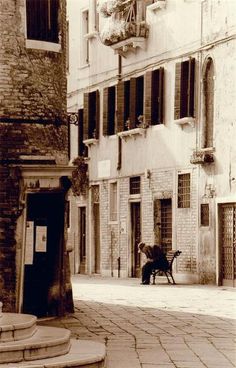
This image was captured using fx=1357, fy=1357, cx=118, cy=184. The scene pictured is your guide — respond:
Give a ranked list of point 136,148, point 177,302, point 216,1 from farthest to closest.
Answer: point 136,148 < point 216,1 < point 177,302

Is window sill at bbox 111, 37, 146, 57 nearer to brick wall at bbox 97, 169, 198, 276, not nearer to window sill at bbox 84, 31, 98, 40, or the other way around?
window sill at bbox 84, 31, 98, 40

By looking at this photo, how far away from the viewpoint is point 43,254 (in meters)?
20.3

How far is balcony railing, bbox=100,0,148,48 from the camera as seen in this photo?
34594 mm

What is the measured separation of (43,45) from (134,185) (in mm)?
15140

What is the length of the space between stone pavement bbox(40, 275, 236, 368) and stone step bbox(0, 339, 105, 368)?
222mm

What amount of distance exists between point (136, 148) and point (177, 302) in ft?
38.0

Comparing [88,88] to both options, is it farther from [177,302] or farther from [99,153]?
[177,302]

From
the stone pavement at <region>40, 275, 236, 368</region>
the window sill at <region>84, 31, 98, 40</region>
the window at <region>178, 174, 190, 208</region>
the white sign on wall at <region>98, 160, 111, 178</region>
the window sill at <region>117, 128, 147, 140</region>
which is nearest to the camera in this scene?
the stone pavement at <region>40, 275, 236, 368</region>

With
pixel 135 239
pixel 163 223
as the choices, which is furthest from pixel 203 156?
pixel 135 239

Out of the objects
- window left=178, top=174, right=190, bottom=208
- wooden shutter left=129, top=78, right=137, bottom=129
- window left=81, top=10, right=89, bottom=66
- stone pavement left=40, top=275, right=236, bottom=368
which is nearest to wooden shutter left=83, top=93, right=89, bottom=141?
window left=81, top=10, right=89, bottom=66

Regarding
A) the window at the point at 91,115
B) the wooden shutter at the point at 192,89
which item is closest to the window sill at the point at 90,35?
the window at the point at 91,115

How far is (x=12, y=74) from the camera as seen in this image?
2003 cm

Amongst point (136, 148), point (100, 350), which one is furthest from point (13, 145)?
point (136, 148)

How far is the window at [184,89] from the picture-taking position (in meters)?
31.3
